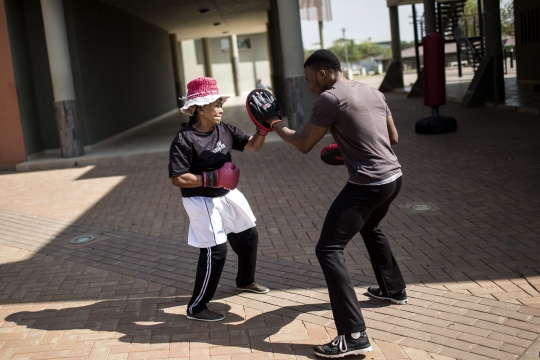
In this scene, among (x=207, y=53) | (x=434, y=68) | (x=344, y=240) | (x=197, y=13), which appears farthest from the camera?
(x=207, y=53)

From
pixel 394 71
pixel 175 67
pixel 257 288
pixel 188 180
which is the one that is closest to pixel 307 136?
pixel 188 180

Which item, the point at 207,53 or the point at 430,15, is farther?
the point at 207,53

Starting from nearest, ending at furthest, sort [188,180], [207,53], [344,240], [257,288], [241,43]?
1. [344,240]
2. [188,180]
3. [257,288]
4. [207,53]
5. [241,43]

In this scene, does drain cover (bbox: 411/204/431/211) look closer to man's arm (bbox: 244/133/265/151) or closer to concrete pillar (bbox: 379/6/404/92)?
man's arm (bbox: 244/133/265/151)

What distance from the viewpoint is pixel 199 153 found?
13.5 ft

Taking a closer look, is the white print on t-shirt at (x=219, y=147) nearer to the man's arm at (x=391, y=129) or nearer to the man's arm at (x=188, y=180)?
the man's arm at (x=188, y=180)

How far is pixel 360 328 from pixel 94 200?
20.5ft

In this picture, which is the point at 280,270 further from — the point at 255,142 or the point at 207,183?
the point at 207,183

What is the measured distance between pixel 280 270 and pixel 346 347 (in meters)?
1.75

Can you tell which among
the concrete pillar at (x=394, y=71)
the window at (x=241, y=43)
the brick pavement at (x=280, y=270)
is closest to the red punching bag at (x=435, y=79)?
the brick pavement at (x=280, y=270)

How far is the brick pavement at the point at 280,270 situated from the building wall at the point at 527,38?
11189 mm

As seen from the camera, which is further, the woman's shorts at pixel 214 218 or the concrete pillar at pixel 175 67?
the concrete pillar at pixel 175 67

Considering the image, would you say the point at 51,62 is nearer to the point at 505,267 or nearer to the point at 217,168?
the point at 217,168

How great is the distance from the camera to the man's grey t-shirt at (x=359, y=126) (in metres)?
3.50
